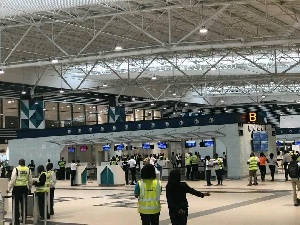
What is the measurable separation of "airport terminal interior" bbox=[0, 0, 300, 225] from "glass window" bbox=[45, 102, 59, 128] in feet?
0.31

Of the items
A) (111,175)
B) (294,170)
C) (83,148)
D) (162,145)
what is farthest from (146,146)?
(294,170)

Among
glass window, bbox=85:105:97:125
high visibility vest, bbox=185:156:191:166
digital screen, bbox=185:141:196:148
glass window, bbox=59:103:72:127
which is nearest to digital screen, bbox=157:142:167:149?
digital screen, bbox=185:141:196:148

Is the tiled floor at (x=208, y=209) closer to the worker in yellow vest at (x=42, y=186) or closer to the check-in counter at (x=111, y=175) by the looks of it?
the worker in yellow vest at (x=42, y=186)

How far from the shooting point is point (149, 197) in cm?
782

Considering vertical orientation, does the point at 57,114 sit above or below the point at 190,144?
above

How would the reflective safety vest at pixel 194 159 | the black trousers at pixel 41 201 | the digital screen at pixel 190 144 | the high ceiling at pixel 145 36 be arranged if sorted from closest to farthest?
the black trousers at pixel 41 201, the high ceiling at pixel 145 36, the reflective safety vest at pixel 194 159, the digital screen at pixel 190 144

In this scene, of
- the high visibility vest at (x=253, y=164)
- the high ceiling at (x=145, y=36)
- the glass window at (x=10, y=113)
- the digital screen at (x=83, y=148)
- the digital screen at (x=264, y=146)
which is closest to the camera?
the high ceiling at (x=145, y=36)

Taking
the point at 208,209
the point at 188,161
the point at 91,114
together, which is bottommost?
the point at 208,209

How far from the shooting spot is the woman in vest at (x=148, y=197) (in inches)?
307

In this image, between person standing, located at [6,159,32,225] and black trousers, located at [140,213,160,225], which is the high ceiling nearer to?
person standing, located at [6,159,32,225]

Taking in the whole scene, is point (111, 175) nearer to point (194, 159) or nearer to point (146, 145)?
point (194, 159)

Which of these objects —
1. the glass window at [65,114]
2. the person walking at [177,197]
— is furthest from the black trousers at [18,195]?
the glass window at [65,114]

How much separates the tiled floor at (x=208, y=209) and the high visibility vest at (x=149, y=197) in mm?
4458

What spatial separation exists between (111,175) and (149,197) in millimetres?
19323
